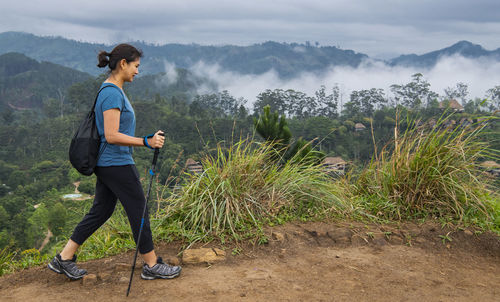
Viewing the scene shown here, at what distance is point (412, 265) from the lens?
9.86ft

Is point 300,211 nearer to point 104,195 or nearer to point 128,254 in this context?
point 128,254

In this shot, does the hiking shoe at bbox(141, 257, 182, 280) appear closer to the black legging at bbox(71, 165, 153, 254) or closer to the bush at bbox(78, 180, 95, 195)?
the black legging at bbox(71, 165, 153, 254)

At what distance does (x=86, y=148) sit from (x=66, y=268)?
2.78 ft

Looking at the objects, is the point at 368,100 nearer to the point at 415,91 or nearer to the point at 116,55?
the point at 415,91

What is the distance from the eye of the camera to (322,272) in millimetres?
2830

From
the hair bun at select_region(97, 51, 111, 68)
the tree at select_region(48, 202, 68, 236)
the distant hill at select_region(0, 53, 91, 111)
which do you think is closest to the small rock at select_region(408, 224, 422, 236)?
the hair bun at select_region(97, 51, 111, 68)

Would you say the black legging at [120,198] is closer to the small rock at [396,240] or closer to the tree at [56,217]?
the small rock at [396,240]

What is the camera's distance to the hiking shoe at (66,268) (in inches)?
106

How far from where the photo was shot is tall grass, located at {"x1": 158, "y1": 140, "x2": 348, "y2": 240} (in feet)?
11.0

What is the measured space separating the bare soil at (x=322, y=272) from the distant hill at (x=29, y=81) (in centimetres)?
10090

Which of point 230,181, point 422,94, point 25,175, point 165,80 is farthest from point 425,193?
point 165,80

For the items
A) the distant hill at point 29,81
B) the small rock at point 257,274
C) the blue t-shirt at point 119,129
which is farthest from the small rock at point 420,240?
the distant hill at point 29,81

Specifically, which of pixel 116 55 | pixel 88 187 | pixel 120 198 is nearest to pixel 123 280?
pixel 120 198

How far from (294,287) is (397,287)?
0.66 metres
